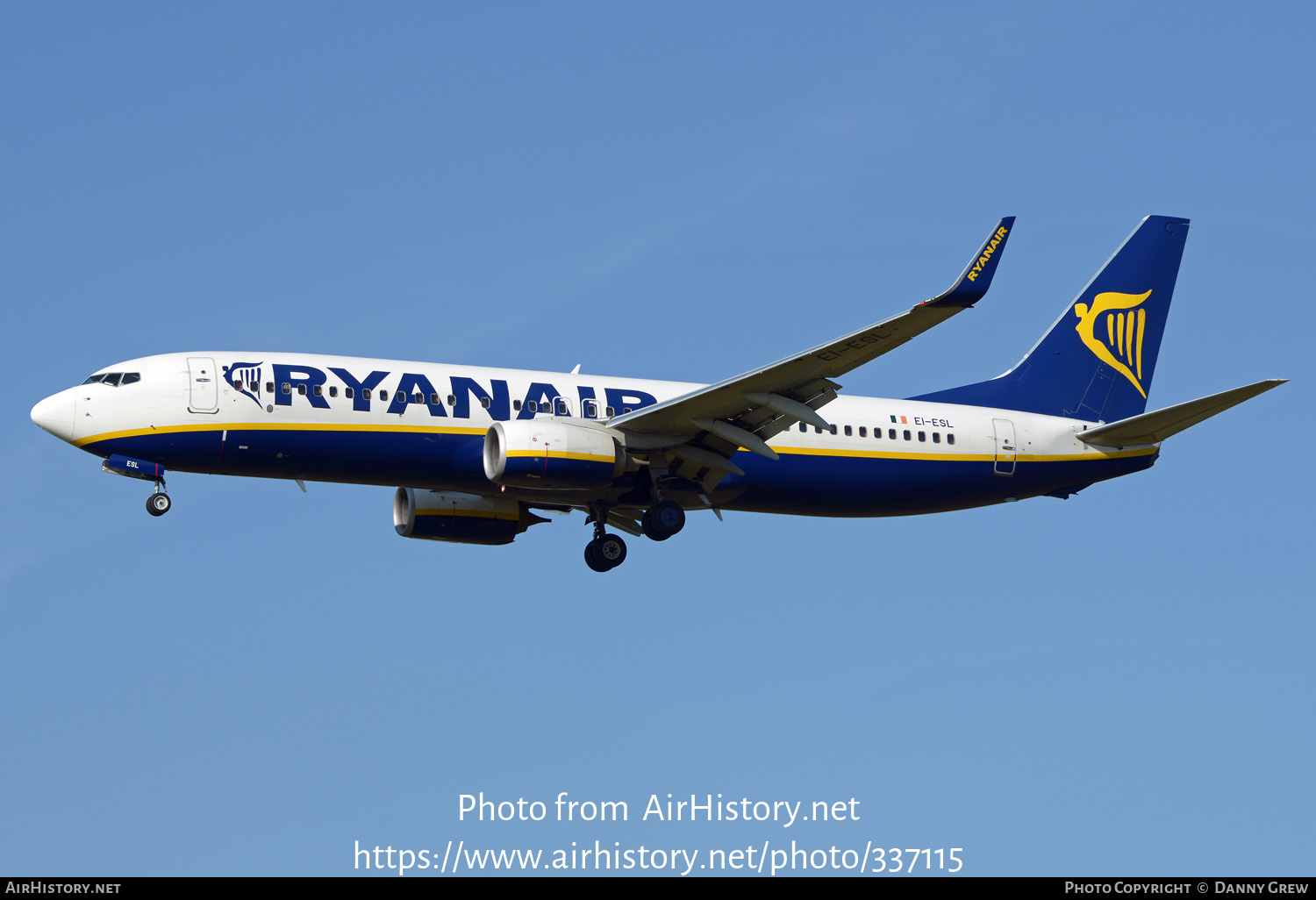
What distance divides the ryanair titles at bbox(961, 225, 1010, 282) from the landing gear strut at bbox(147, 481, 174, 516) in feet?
56.9

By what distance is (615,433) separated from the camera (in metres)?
34.8

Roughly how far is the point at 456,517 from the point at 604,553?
151 inches

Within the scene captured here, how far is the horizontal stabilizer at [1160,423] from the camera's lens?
35.4 metres

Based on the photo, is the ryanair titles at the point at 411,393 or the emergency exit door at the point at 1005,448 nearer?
the ryanair titles at the point at 411,393

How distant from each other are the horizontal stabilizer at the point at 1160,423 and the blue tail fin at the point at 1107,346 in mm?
1453

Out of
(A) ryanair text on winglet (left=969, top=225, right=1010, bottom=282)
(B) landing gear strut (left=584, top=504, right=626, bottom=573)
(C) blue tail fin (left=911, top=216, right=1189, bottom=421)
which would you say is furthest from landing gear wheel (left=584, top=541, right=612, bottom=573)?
(A) ryanair text on winglet (left=969, top=225, right=1010, bottom=282)

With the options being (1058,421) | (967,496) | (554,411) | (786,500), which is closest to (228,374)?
(554,411)

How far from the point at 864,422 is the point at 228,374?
48.8ft

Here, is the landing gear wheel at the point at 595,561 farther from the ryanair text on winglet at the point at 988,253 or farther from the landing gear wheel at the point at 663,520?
the ryanair text on winglet at the point at 988,253

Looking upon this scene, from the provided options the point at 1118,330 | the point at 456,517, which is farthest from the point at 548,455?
the point at 1118,330

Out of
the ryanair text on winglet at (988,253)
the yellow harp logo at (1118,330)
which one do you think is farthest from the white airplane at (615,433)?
the yellow harp logo at (1118,330)

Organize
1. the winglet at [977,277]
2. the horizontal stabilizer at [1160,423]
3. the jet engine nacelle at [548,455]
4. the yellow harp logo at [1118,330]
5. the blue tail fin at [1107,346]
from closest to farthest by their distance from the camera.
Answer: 1. the winglet at [977,277]
2. the jet engine nacelle at [548,455]
3. the horizontal stabilizer at [1160,423]
4. the blue tail fin at [1107,346]
5. the yellow harp logo at [1118,330]

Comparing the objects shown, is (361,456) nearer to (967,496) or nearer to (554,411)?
(554,411)
